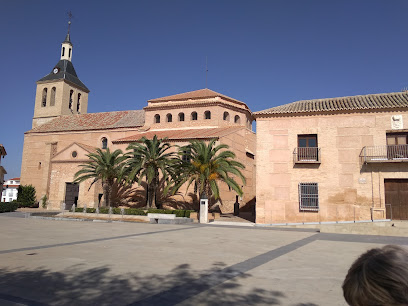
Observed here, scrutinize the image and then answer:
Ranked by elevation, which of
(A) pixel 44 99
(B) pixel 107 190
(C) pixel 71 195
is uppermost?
(A) pixel 44 99

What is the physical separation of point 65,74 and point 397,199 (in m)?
40.1

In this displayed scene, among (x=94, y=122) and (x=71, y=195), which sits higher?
(x=94, y=122)

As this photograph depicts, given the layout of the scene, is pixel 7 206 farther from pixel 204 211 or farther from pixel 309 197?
pixel 309 197

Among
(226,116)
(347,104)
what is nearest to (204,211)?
(347,104)

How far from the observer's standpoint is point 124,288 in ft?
16.4

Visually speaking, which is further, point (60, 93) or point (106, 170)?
point (60, 93)

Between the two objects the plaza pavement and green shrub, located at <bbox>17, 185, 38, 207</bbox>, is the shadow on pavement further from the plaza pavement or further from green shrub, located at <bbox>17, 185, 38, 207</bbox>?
green shrub, located at <bbox>17, 185, 38, 207</bbox>

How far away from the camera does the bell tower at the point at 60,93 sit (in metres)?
40.8

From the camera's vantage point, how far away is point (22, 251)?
8.11 meters

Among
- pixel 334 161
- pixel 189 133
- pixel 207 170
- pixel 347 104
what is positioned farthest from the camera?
pixel 189 133

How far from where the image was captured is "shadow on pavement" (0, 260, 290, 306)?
14.5 ft

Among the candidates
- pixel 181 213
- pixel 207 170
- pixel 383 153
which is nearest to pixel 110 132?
pixel 181 213

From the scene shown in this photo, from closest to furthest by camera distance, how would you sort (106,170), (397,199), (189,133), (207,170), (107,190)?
(397,199), (207,170), (106,170), (107,190), (189,133)

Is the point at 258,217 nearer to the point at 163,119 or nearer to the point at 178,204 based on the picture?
the point at 178,204
